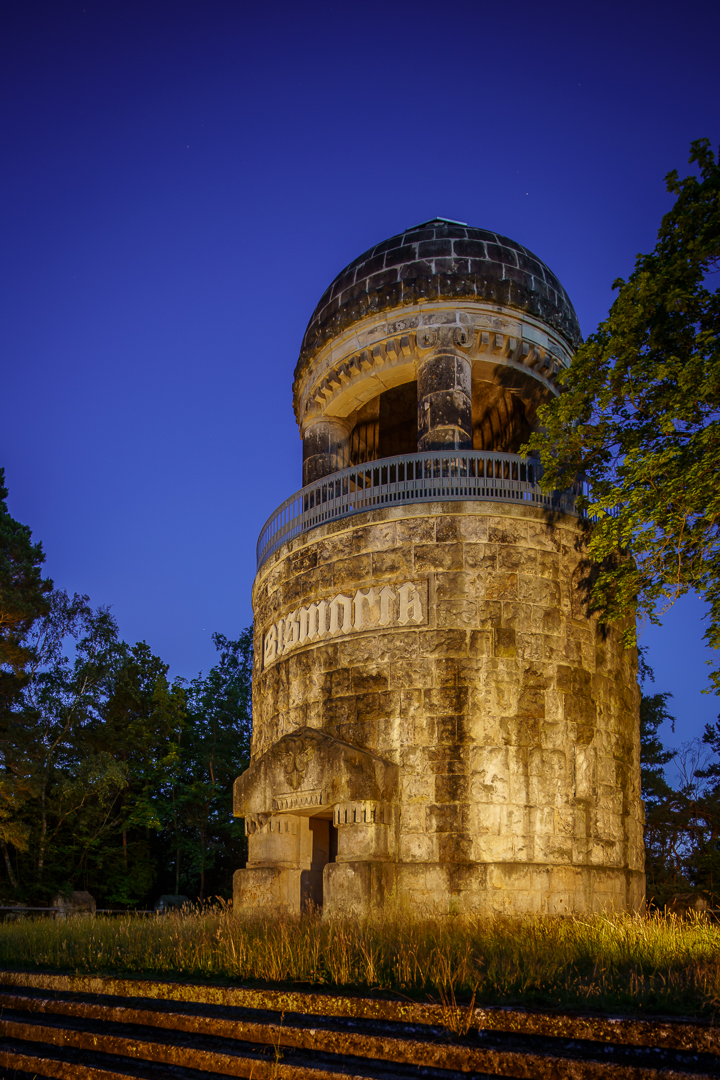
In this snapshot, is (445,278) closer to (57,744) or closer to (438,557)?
(438,557)

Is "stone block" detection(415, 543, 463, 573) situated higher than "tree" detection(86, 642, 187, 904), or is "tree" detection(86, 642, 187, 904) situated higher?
"stone block" detection(415, 543, 463, 573)

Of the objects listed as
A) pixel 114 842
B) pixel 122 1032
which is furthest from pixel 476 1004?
pixel 114 842

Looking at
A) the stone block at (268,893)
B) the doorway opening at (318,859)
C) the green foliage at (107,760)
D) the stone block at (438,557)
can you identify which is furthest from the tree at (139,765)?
the stone block at (438,557)

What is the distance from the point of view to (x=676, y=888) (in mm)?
20484

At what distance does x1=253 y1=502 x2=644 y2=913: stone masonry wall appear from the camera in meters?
10.6

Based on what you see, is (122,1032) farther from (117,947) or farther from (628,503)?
(628,503)

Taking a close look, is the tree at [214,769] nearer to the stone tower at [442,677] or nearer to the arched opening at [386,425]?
the arched opening at [386,425]

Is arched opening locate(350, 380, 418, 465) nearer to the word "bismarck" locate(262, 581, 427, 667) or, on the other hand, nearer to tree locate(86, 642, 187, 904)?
the word "bismarck" locate(262, 581, 427, 667)

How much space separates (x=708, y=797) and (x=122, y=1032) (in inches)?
866

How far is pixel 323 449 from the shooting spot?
1672 centimetres

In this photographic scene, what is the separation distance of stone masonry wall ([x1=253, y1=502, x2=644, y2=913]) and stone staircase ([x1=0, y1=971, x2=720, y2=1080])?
4131 millimetres

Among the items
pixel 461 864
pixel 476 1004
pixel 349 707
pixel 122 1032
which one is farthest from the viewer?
pixel 349 707

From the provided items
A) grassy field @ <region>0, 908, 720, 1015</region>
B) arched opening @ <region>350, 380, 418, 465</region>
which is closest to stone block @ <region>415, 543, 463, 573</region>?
grassy field @ <region>0, 908, 720, 1015</region>

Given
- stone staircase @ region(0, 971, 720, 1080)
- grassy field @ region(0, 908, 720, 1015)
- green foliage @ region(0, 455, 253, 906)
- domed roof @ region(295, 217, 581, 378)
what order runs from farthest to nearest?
green foliage @ region(0, 455, 253, 906), domed roof @ region(295, 217, 581, 378), grassy field @ region(0, 908, 720, 1015), stone staircase @ region(0, 971, 720, 1080)
